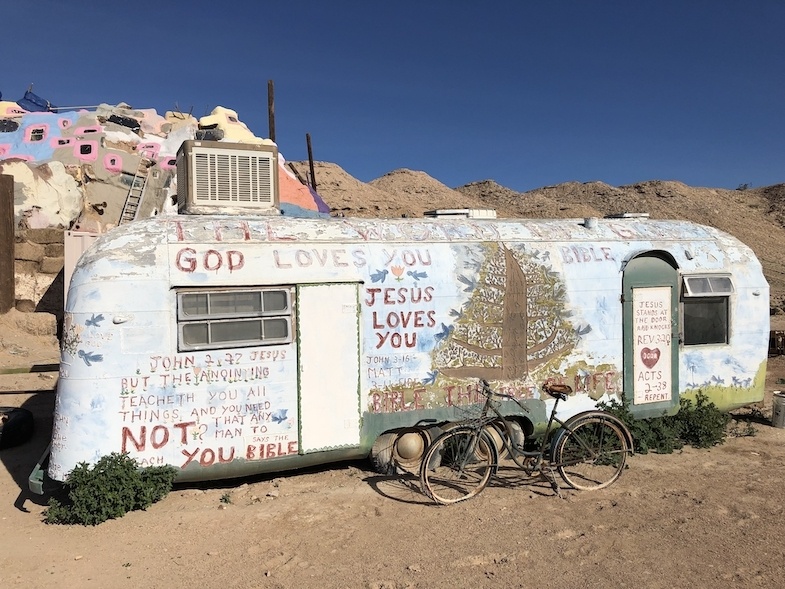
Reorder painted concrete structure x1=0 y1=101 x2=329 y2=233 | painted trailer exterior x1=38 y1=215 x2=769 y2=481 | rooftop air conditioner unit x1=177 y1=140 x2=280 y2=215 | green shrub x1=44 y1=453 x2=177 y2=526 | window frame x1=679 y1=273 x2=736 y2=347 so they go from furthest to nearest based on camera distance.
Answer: painted concrete structure x1=0 y1=101 x2=329 y2=233 → window frame x1=679 y1=273 x2=736 y2=347 → rooftop air conditioner unit x1=177 y1=140 x2=280 y2=215 → painted trailer exterior x1=38 y1=215 x2=769 y2=481 → green shrub x1=44 y1=453 x2=177 y2=526

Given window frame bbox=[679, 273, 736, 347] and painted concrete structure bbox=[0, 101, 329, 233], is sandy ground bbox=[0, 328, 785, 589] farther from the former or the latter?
painted concrete structure bbox=[0, 101, 329, 233]

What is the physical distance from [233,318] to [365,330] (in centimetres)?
135

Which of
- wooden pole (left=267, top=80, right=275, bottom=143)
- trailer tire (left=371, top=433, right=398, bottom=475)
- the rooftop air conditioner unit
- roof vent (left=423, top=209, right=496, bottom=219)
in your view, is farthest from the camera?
wooden pole (left=267, top=80, right=275, bottom=143)

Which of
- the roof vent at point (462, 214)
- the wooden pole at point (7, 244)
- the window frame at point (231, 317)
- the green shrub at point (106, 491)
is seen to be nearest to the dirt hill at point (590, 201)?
the wooden pole at point (7, 244)

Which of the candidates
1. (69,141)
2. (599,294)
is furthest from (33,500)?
(69,141)

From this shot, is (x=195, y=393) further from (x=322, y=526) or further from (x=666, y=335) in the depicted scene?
(x=666, y=335)

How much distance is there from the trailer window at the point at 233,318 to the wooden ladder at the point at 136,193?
10.2m

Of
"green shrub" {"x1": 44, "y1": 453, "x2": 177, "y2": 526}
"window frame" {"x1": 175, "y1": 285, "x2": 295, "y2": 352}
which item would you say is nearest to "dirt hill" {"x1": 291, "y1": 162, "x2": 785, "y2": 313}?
"window frame" {"x1": 175, "y1": 285, "x2": 295, "y2": 352}

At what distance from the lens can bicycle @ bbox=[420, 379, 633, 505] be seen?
568cm

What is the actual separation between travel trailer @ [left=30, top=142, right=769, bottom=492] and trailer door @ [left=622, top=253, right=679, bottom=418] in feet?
0.06

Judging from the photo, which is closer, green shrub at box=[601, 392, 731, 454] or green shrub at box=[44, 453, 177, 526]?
green shrub at box=[44, 453, 177, 526]

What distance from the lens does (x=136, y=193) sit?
50.8 feet

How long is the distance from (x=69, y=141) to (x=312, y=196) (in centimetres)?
668

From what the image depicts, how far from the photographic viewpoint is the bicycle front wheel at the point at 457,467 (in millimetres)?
5555
